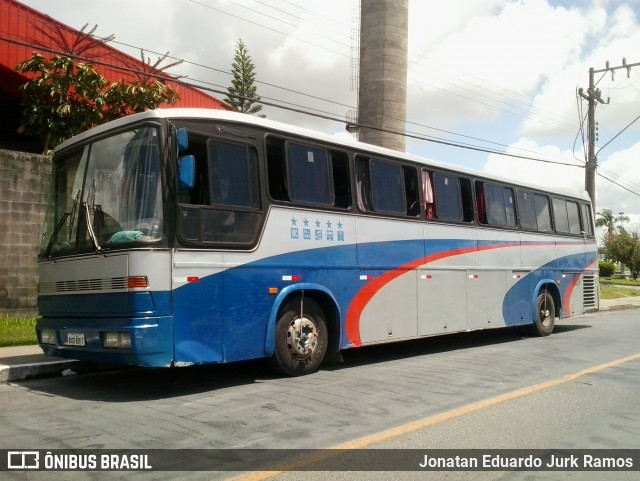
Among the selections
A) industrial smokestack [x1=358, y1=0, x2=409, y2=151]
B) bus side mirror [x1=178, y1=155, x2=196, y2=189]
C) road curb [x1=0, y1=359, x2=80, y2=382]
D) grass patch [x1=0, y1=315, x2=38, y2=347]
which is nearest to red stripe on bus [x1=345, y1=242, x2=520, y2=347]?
bus side mirror [x1=178, y1=155, x2=196, y2=189]

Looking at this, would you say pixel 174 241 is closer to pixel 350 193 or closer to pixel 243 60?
pixel 350 193

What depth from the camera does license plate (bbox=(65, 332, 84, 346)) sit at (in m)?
7.21

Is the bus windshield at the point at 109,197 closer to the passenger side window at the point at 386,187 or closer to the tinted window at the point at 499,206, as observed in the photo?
the passenger side window at the point at 386,187

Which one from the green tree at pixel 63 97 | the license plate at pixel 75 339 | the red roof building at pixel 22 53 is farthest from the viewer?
the red roof building at pixel 22 53

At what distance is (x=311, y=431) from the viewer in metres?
5.62

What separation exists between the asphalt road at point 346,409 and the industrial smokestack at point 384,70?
18.0 metres

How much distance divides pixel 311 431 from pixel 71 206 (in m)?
4.29

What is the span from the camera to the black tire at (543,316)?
1406cm

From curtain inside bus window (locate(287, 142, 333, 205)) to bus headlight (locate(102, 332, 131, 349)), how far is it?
9.56ft

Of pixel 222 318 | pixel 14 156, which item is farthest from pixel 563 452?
pixel 14 156

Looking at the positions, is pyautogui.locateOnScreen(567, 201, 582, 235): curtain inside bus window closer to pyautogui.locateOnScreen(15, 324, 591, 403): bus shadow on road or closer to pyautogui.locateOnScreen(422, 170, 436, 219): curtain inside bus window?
pyautogui.locateOnScreen(422, 170, 436, 219): curtain inside bus window

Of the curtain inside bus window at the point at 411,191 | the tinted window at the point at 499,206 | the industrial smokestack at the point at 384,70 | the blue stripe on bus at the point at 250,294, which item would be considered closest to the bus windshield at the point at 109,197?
the blue stripe on bus at the point at 250,294

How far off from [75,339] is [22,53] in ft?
38.4

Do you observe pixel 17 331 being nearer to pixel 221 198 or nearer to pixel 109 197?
pixel 109 197
